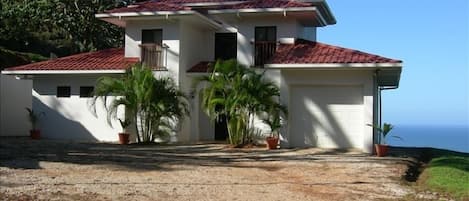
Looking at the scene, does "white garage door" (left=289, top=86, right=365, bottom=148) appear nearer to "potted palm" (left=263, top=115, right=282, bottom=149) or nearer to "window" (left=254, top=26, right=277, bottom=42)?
"potted palm" (left=263, top=115, right=282, bottom=149)

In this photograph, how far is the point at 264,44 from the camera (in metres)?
22.8

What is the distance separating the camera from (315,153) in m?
18.3

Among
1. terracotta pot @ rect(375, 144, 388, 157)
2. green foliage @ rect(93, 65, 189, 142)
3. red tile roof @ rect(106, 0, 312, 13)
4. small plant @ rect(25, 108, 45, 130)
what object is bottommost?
terracotta pot @ rect(375, 144, 388, 157)

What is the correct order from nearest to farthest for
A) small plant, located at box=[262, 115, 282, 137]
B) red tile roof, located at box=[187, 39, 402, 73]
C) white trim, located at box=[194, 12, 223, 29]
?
red tile roof, located at box=[187, 39, 402, 73], small plant, located at box=[262, 115, 282, 137], white trim, located at box=[194, 12, 223, 29]

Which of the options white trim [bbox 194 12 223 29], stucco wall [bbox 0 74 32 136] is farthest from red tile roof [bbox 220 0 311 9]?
stucco wall [bbox 0 74 32 136]

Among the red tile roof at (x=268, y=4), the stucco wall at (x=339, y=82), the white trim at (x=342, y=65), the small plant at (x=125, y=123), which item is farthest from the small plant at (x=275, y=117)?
the small plant at (x=125, y=123)

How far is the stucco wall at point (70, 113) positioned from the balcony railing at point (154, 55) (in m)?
2.01

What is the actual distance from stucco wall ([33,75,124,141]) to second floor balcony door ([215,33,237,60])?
15.3 ft

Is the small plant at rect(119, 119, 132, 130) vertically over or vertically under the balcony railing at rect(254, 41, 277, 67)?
under

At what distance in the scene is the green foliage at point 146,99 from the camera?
813 inches

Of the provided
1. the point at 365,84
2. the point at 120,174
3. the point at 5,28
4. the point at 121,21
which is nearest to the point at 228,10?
the point at 121,21

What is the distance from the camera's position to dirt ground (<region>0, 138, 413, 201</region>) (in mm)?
9570

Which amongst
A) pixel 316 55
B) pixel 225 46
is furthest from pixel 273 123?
pixel 225 46

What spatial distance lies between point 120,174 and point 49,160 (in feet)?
10.1
